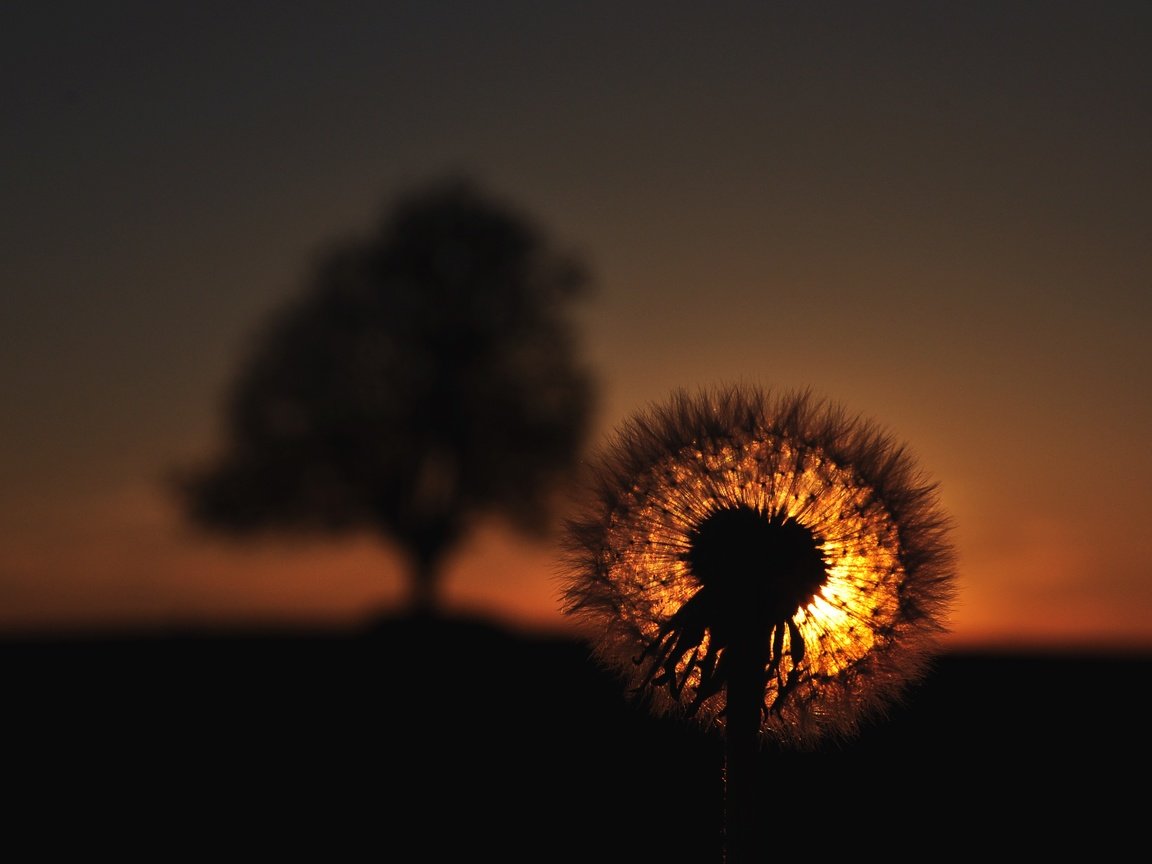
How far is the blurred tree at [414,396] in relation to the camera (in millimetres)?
20484

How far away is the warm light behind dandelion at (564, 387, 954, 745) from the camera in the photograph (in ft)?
12.6

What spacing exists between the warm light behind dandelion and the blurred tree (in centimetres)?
1596

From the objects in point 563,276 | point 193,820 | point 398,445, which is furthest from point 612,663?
point 563,276

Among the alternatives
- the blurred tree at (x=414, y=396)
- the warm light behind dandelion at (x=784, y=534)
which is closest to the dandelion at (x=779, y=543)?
the warm light behind dandelion at (x=784, y=534)

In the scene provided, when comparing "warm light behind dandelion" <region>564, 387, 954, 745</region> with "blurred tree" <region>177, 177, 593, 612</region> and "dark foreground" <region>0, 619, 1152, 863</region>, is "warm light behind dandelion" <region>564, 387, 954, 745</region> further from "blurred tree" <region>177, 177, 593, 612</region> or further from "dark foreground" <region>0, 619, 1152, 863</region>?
"blurred tree" <region>177, 177, 593, 612</region>

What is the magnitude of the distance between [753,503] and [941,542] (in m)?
0.64

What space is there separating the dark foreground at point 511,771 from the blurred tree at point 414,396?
22.0 feet

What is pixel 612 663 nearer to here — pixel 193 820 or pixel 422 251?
pixel 193 820

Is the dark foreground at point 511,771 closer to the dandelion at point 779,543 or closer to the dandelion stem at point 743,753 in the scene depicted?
the dandelion at point 779,543

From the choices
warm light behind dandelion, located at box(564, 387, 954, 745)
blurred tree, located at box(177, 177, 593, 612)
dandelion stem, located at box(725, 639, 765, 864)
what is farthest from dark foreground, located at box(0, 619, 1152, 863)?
blurred tree, located at box(177, 177, 593, 612)

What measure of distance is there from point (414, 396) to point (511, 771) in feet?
39.0

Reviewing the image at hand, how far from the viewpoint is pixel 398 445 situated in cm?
2050

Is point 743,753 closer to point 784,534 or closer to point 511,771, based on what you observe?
point 784,534

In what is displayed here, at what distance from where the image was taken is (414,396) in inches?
809
